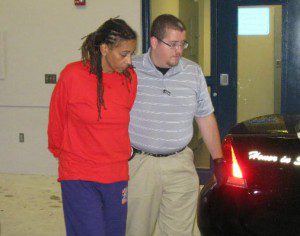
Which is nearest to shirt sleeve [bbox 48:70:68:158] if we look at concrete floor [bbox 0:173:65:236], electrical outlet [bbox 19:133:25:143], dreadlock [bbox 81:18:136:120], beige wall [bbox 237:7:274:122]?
dreadlock [bbox 81:18:136:120]

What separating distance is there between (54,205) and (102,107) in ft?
9.55

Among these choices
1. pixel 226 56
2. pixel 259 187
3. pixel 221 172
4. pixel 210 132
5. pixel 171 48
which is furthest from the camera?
pixel 226 56

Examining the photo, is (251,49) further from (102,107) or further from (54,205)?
(102,107)

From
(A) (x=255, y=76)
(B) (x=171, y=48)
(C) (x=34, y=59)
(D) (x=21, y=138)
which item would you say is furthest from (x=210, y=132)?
(D) (x=21, y=138)

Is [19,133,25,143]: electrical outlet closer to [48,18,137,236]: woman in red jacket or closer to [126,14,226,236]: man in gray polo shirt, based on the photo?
[126,14,226,236]: man in gray polo shirt

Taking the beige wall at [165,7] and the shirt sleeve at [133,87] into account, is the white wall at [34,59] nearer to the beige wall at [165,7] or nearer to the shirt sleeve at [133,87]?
the beige wall at [165,7]

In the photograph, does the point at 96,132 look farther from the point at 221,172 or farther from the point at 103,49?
the point at 221,172

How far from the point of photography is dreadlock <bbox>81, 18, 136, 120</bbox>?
2.92 meters

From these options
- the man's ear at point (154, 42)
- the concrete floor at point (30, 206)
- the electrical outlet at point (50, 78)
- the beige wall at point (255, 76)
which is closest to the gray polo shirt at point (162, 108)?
the man's ear at point (154, 42)

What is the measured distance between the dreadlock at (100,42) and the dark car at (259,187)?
78 centimetres

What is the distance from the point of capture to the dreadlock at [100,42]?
292 cm

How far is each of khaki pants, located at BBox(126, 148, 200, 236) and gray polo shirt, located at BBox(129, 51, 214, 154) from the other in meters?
0.10

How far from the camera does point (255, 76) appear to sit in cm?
622

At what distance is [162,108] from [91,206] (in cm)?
80
